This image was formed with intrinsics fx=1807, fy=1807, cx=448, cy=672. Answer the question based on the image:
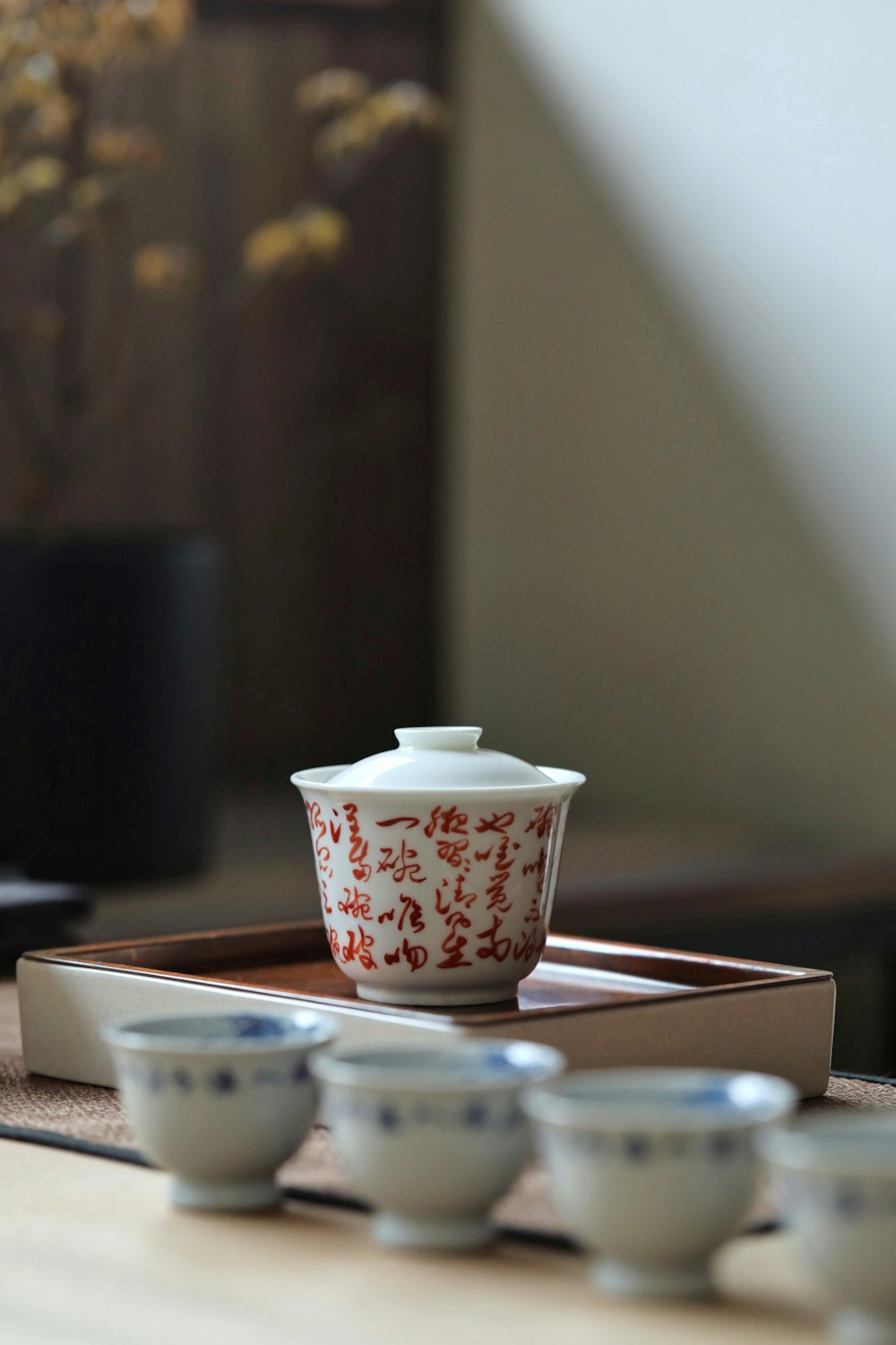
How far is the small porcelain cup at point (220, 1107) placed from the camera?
0.51 meters

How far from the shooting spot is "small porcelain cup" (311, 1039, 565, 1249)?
1.54 ft

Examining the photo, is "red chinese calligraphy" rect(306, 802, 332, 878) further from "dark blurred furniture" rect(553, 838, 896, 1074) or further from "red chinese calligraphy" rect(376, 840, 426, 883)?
"dark blurred furniture" rect(553, 838, 896, 1074)

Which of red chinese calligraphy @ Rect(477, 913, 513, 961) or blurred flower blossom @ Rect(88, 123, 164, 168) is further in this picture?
blurred flower blossom @ Rect(88, 123, 164, 168)

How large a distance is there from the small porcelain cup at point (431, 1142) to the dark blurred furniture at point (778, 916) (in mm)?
1291

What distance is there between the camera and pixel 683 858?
2.36m

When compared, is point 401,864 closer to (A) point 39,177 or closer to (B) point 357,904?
(B) point 357,904

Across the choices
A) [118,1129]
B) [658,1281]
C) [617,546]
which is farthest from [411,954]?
[617,546]

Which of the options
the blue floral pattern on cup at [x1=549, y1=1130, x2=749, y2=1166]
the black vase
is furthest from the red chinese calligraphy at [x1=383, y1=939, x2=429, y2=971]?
the black vase

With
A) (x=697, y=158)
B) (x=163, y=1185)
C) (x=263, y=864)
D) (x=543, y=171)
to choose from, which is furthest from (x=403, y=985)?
(x=543, y=171)

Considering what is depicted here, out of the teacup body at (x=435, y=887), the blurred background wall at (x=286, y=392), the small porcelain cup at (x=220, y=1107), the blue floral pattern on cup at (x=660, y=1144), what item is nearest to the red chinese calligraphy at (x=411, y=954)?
the teacup body at (x=435, y=887)

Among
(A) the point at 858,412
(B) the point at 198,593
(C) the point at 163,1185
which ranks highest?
(A) the point at 858,412

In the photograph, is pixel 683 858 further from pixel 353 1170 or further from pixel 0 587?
pixel 353 1170

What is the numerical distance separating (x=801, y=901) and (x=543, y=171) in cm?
146

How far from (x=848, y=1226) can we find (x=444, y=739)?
0.31 m
